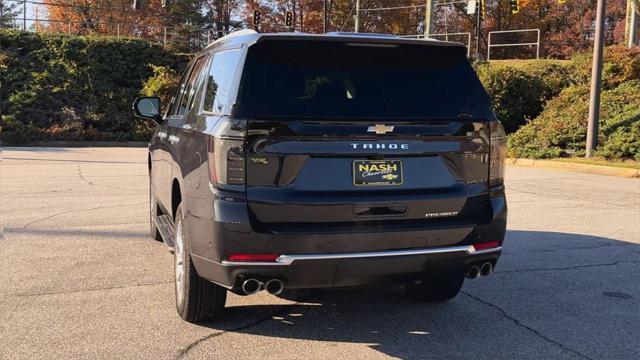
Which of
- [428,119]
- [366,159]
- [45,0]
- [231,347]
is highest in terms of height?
[45,0]

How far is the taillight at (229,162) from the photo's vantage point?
3631mm

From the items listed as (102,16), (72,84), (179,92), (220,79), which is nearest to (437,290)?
(220,79)

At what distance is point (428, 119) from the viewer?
3986 mm

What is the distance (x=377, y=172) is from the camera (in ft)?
12.5

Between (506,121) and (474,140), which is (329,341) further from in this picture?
(506,121)

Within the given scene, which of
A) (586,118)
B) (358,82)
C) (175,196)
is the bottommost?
(175,196)

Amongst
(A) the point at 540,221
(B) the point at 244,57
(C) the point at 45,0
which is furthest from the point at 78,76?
(C) the point at 45,0

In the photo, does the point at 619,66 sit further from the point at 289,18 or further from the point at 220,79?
the point at 289,18

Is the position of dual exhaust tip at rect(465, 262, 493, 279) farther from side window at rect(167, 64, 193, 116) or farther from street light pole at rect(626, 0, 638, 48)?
street light pole at rect(626, 0, 638, 48)

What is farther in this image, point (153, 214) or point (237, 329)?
point (153, 214)

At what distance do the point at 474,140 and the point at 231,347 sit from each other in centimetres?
205

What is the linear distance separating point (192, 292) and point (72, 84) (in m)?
25.2

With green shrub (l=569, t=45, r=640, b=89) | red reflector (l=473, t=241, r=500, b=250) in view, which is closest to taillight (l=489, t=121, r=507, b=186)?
red reflector (l=473, t=241, r=500, b=250)

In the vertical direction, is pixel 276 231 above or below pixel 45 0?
below
